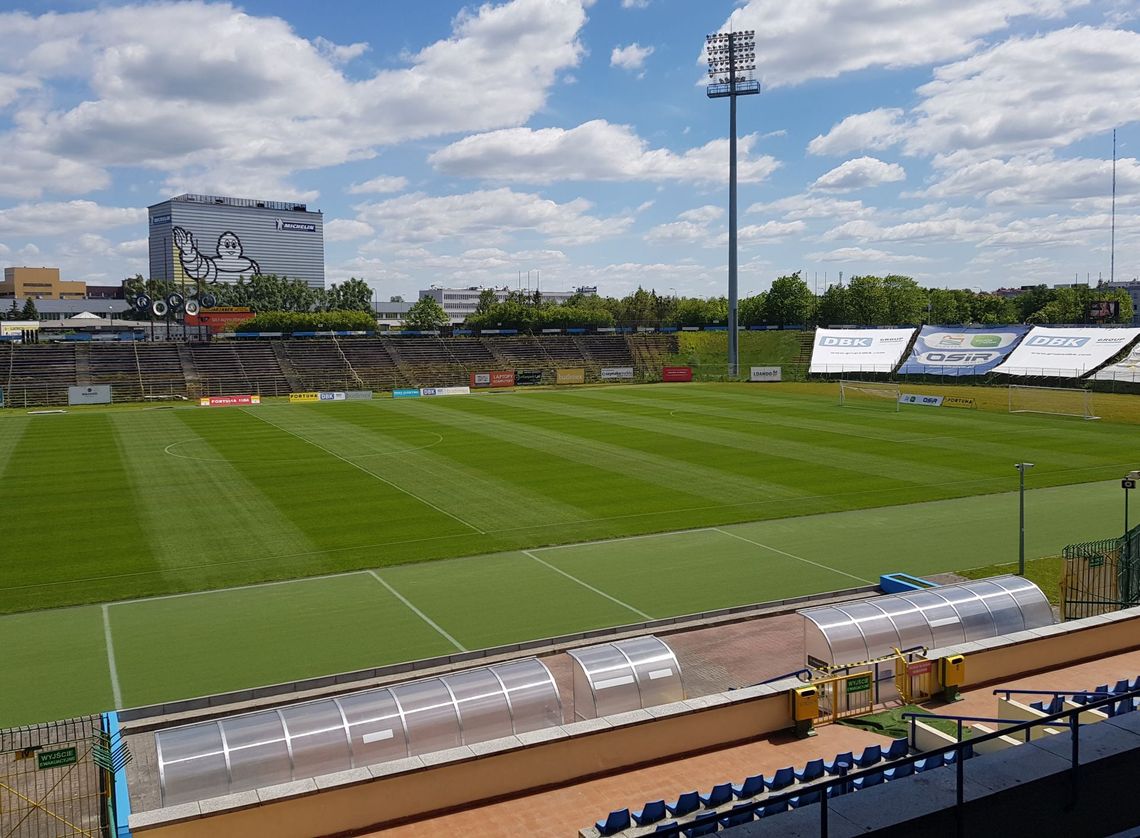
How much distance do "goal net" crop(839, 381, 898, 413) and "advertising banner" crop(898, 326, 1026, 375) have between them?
16.8m

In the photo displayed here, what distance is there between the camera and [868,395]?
3438 inches

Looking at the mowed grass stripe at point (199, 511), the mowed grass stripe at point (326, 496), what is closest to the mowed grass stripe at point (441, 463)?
the mowed grass stripe at point (326, 496)

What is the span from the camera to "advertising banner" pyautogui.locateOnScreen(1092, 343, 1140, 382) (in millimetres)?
86000

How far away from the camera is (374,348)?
124750 millimetres

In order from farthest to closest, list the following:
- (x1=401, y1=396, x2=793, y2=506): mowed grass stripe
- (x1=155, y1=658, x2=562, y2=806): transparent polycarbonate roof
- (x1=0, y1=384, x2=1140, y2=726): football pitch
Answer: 1. (x1=401, y1=396, x2=793, y2=506): mowed grass stripe
2. (x1=0, y1=384, x2=1140, y2=726): football pitch
3. (x1=155, y1=658, x2=562, y2=806): transparent polycarbonate roof

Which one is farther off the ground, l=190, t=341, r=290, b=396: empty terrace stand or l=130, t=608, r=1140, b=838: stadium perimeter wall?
l=190, t=341, r=290, b=396: empty terrace stand

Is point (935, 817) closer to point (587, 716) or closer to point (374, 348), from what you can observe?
point (587, 716)

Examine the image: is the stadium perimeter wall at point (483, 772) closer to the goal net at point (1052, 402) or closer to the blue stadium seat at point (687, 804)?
the blue stadium seat at point (687, 804)

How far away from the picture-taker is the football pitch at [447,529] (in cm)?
2422

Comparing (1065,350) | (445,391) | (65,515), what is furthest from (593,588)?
(1065,350)

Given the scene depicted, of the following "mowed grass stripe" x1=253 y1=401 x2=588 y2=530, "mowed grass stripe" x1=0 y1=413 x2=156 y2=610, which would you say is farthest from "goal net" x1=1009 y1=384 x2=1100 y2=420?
"mowed grass stripe" x1=0 y1=413 x2=156 y2=610

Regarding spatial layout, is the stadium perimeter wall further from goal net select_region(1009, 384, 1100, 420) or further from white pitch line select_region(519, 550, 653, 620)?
Answer: goal net select_region(1009, 384, 1100, 420)

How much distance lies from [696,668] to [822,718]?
4.65 meters

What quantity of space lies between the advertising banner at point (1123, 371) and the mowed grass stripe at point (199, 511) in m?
78.0
